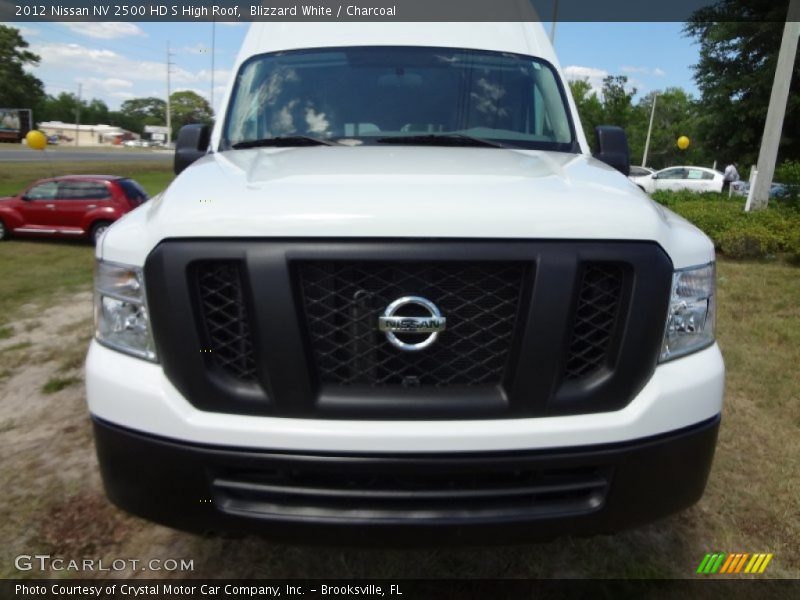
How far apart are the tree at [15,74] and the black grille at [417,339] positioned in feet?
197

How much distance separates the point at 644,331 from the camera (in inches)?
72.5

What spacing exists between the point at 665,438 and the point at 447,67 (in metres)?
2.28

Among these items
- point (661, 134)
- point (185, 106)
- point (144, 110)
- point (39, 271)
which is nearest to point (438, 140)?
point (39, 271)

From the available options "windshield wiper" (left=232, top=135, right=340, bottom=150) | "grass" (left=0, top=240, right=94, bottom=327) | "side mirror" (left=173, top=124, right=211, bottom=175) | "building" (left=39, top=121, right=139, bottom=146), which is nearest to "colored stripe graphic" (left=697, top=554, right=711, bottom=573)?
"windshield wiper" (left=232, top=135, right=340, bottom=150)

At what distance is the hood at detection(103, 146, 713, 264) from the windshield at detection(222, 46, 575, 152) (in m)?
0.88

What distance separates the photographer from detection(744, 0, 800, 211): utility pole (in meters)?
10.8

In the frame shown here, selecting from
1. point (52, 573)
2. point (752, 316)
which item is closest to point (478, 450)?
point (52, 573)

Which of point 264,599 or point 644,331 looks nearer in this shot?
point 644,331

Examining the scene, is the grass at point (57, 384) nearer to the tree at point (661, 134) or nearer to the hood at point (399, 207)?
the hood at point (399, 207)

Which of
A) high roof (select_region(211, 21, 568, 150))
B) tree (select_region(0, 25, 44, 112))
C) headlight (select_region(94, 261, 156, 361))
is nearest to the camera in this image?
headlight (select_region(94, 261, 156, 361))

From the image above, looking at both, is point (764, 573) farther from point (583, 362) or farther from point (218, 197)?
point (218, 197)

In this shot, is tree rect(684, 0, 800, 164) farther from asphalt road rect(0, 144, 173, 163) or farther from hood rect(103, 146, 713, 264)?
asphalt road rect(0, 144, 173, 163)

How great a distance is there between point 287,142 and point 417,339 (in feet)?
4.86

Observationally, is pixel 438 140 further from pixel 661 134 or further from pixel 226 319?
pixel 661 134
